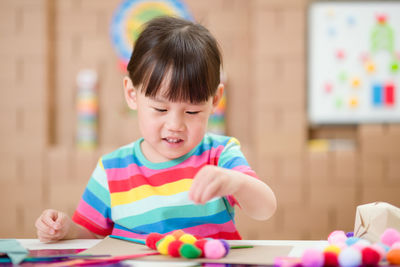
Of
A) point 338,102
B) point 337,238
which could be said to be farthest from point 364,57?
point 337,238

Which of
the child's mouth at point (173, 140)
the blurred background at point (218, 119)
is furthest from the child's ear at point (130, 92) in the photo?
the blurred background at point (218, 119)

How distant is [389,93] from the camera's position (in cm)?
261

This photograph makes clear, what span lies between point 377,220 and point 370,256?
134 mm

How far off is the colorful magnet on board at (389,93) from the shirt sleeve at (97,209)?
2.03 m

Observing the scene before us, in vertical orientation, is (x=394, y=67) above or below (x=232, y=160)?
above

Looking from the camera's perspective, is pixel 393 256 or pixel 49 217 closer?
pixel 393 256

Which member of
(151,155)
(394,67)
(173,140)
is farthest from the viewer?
(394,67)

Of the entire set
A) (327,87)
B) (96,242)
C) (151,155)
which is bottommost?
(96,242)

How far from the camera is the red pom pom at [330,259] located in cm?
57

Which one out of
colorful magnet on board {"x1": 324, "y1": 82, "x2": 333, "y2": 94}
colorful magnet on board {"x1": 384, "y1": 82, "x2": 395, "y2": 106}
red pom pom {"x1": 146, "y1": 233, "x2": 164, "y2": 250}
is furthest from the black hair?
colorful magnet on board {"x1": 384, "y1": 82, "x2": 395, "y2": 106}

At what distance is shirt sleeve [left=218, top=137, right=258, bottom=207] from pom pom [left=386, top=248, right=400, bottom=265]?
0.31 m

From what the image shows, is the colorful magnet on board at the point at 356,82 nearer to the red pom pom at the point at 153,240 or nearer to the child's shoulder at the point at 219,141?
the child's shoulder at the point at 219,141

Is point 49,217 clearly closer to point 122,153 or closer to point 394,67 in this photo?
point 122,153

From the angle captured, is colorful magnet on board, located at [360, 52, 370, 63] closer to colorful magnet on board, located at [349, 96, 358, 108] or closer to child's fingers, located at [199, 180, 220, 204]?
colorful magnet on board, located at [349, 96, 358, 108]
